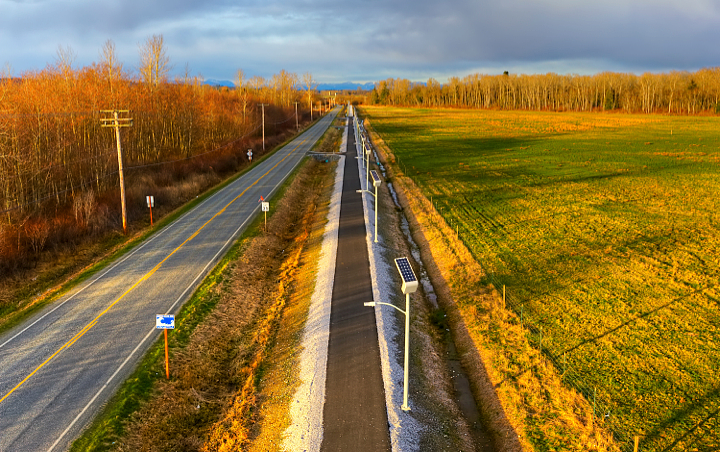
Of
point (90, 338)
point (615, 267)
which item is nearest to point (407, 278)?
point (90, 338)

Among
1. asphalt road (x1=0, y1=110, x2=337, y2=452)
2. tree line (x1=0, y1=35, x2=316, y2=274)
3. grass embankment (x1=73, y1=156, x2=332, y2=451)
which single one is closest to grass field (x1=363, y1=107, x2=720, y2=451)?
grass embankment (x1=73, y1=156, x2=332, y2=451)

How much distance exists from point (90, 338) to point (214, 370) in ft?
18.2

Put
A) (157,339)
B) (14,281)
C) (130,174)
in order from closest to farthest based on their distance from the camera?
(157,339) → (14,281) → (130,174)

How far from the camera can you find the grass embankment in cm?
1435

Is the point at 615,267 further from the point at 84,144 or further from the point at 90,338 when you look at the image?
the point at 84,144

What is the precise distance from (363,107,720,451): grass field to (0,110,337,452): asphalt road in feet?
52.5

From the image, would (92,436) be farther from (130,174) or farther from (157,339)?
(130,174)

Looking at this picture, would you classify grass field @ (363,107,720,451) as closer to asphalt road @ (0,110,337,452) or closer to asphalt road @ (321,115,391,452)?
asphalt road @ (321,115,391,452)

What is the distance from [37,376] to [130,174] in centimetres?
3626

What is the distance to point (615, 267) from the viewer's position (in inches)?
984

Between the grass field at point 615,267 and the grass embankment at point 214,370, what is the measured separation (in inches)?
430

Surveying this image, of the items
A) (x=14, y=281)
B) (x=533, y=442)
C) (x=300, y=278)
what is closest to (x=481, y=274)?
(x=300, y=278)

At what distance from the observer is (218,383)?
17469mm

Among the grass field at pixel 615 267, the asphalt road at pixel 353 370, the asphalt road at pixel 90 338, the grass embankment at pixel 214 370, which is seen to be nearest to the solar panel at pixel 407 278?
the asphalt road at pixel 353 370
